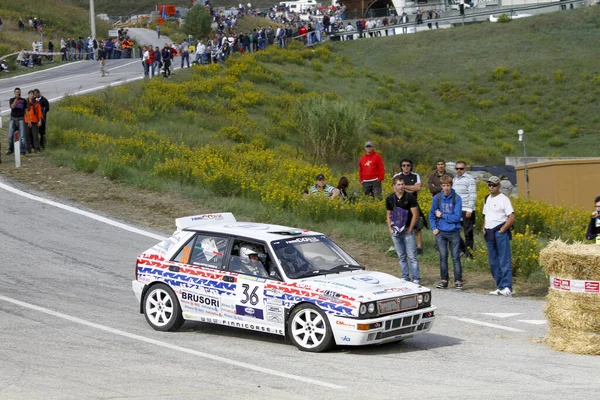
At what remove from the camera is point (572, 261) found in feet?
35.2

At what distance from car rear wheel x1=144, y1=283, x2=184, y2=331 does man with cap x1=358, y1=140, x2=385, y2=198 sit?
30.9ft

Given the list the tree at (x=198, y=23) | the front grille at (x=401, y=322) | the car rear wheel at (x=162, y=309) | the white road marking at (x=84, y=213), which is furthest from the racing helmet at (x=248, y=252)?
the tree at (x=198, y=23)

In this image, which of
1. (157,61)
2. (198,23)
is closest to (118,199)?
(157,61)

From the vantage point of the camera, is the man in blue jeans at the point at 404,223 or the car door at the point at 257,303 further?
the man in blue jeans at the point at 404,223

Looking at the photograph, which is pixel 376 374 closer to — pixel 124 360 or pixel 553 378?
pixel 553 378

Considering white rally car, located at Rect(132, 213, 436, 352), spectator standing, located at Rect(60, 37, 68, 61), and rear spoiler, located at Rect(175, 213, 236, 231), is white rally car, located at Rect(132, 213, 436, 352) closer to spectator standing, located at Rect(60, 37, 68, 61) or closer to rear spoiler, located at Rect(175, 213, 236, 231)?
rear spoiler, located at Rect(175, 213, 236, 231)

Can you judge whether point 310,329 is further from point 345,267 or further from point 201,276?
point 201,276

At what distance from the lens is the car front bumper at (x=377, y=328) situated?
404 inches

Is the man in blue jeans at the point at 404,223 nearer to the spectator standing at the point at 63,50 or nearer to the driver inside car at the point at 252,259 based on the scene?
the driver inside car at the point at 252,259

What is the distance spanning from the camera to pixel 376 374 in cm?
959

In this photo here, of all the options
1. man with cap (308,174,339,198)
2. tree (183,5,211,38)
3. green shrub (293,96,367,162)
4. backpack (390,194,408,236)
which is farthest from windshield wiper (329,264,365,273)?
tree (183,5,211,38)

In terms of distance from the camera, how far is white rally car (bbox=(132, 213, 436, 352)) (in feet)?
34.3

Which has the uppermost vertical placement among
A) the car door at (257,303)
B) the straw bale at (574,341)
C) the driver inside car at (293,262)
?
the driver inside car at (293,262)

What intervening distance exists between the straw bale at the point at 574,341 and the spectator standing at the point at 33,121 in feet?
58.1
